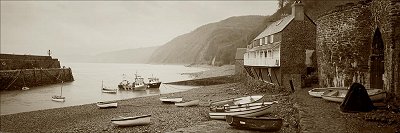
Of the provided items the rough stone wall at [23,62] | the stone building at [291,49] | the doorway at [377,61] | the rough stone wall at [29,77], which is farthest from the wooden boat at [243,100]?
the rough stone wall at [23,62]

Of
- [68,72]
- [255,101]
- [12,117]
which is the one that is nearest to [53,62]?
[68,72]

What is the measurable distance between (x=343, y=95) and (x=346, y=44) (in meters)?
3.75

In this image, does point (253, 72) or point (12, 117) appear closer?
point (12, 117)

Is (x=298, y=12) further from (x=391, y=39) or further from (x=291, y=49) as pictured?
(x=391, y=39)

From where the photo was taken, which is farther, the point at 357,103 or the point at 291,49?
the point at 291,49

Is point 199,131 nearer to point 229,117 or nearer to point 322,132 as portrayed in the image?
point 229,117

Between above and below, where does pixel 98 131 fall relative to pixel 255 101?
below

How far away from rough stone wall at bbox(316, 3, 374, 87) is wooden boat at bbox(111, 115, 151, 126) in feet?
40.2

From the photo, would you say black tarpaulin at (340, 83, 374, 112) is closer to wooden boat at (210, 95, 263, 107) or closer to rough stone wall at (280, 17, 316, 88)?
wooden boat at (210, 95, 263, 107)

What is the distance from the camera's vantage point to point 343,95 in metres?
16.3

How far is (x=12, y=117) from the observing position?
2644 cm

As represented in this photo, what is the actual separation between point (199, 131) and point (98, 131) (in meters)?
6.84

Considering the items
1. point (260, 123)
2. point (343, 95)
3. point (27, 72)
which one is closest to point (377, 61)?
point (343, 95)

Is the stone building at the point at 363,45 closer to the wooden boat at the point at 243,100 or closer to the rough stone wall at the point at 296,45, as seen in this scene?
the wooden boat at the point at 243,100
